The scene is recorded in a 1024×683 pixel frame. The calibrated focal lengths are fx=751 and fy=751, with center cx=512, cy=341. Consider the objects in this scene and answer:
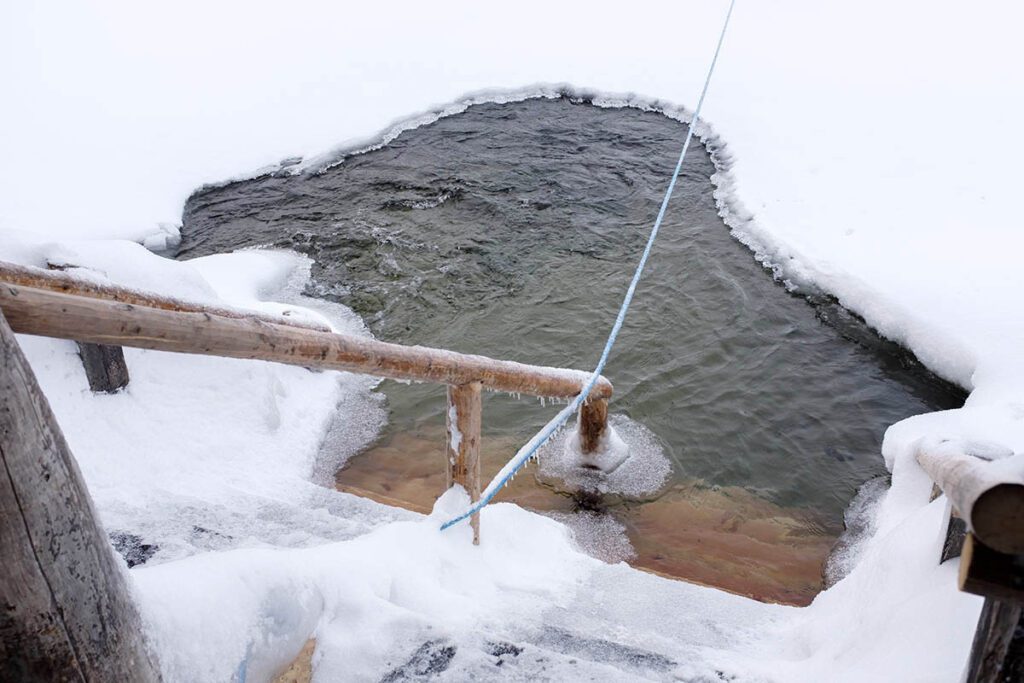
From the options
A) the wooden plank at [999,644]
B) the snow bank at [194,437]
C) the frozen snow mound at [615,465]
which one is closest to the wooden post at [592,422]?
the frozen snow mound at [615,465]

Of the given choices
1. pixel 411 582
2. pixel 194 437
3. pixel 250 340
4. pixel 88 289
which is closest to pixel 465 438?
pixel 411 582

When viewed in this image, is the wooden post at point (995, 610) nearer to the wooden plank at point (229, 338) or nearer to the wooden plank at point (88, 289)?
the wooden plank at point (229, 338)

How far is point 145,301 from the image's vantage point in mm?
3170

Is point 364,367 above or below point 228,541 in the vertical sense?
above

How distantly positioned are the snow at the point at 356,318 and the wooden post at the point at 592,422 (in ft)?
3.99

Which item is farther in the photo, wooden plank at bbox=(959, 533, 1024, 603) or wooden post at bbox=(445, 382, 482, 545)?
wooden post at bbox=(445, 382, 482, 545)

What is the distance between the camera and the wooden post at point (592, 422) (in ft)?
17.0

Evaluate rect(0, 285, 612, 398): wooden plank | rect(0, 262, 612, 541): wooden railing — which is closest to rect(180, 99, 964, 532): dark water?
rect(0, 262, 612, 541): wooden railing

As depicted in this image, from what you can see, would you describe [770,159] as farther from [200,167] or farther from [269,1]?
[269,1]

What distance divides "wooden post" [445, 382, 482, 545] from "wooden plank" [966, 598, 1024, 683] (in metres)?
2.08

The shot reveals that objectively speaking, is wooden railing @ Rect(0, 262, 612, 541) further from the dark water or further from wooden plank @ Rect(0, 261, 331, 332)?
the dark water

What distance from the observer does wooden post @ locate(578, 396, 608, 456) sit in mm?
5188

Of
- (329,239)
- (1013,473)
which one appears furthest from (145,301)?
(329,239)

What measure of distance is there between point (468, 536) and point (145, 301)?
67.4 inches
